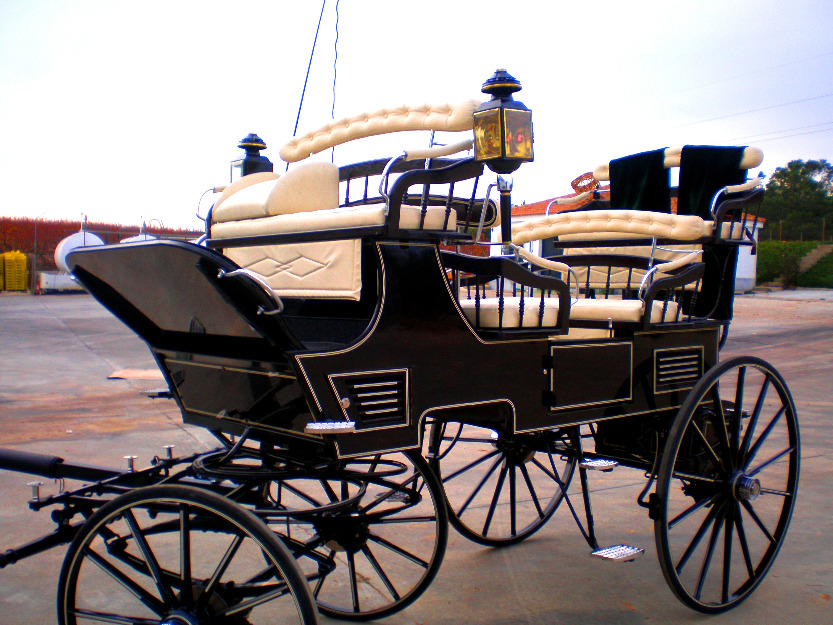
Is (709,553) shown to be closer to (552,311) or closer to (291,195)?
(552,311)

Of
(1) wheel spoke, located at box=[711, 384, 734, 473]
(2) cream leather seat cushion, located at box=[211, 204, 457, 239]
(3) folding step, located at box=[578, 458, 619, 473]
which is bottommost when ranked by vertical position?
(3) folding step, located at box=[578, 458, 619, 473]

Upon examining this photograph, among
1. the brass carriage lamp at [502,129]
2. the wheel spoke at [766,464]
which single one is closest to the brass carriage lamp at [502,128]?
the brass carriage lamp at [502,129]

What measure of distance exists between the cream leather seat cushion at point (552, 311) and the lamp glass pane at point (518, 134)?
553mm

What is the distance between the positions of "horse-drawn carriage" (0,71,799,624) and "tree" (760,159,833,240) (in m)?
41.5

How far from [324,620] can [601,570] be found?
1.26 metres

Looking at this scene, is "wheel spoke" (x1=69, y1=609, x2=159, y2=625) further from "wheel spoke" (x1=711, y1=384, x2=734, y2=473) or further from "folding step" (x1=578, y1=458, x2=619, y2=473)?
"wheel spoke" (x1=711, y1=384, x2=734, y2=473)

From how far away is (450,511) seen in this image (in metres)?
3.21

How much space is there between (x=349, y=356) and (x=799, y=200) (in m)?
52.8

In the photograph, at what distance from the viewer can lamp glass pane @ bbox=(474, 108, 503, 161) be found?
2.27m

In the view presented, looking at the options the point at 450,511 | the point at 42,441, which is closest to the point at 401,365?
the point at 450,511

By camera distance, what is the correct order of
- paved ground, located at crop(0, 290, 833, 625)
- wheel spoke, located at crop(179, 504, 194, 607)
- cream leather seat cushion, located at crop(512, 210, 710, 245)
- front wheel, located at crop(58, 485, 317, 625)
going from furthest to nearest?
cream leather seat cushion, located at crop(512, 210, 710, 245)
paved ground, located at crop(0, 290, 833, 625)
wheel spoke, located at crop(179, 504, 194, 607)
front wheel, located at crop(58, 485, 317, 625)

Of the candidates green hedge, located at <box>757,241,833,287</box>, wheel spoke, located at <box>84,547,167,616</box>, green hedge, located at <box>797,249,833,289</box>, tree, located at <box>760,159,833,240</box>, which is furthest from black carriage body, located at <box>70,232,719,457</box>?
tree, located at <box>760,159,833,240</box>

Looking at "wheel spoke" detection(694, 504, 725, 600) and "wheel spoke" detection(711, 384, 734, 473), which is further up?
"wheel spoke" detection(711, 384, 734, 473)

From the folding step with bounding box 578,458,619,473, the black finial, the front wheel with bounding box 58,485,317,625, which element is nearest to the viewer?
the front wheel with bounding box 58,485,317,625
